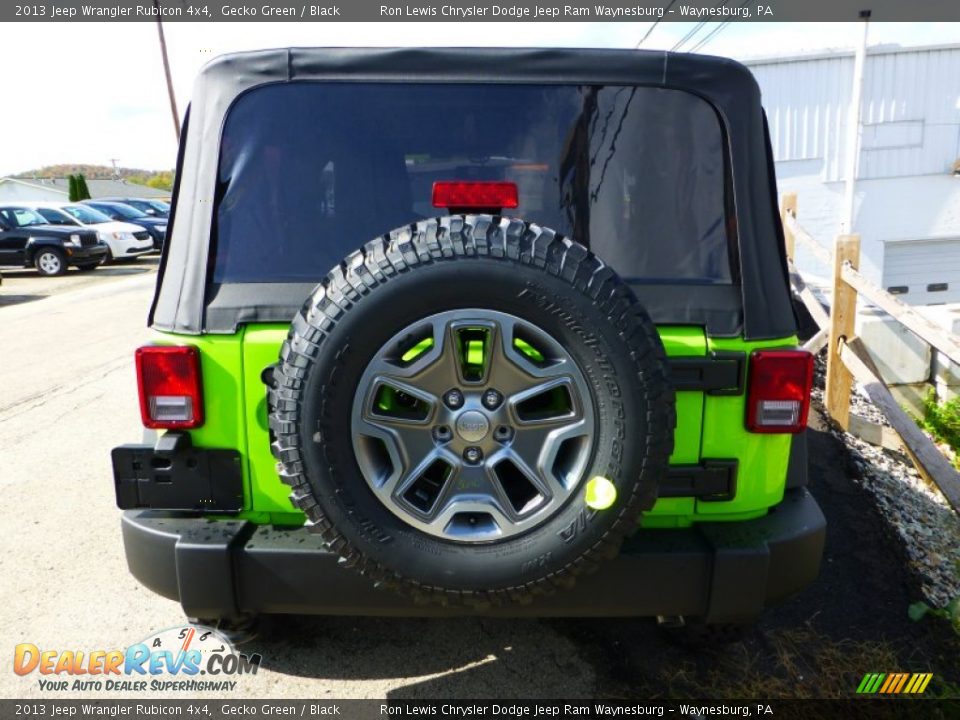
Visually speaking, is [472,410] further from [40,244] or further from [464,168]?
[40,244]

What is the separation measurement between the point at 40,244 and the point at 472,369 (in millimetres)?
18767

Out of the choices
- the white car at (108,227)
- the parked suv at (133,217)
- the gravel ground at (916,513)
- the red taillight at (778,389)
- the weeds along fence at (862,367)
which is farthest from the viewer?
the parked suv at (133,217)

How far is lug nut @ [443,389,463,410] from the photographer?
2.03 m

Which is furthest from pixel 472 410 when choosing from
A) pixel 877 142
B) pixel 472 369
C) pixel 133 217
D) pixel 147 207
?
pixel 147 207

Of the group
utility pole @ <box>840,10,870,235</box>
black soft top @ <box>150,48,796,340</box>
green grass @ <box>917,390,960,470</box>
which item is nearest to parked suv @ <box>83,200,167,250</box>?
utility pole @ <box>840,10,870,235</box>

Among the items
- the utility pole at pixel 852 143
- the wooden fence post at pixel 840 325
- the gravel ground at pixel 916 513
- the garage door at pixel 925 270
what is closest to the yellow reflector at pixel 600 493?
the gravel ground at pixel 916 513

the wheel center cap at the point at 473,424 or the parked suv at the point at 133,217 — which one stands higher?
the wheel center cap at the point at 473,424

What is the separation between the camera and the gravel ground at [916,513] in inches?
152

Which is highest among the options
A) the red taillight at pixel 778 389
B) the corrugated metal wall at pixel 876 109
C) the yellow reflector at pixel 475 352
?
the corrugated metal wall at pixel 876 109

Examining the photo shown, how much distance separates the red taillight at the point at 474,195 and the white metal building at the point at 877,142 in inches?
617

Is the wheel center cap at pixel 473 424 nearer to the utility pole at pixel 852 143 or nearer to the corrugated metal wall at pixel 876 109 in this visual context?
the utility pole at pixel 852 143

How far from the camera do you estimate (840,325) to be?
5605 mm

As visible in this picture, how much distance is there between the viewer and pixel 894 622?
3.31 m

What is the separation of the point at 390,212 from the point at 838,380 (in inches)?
180
